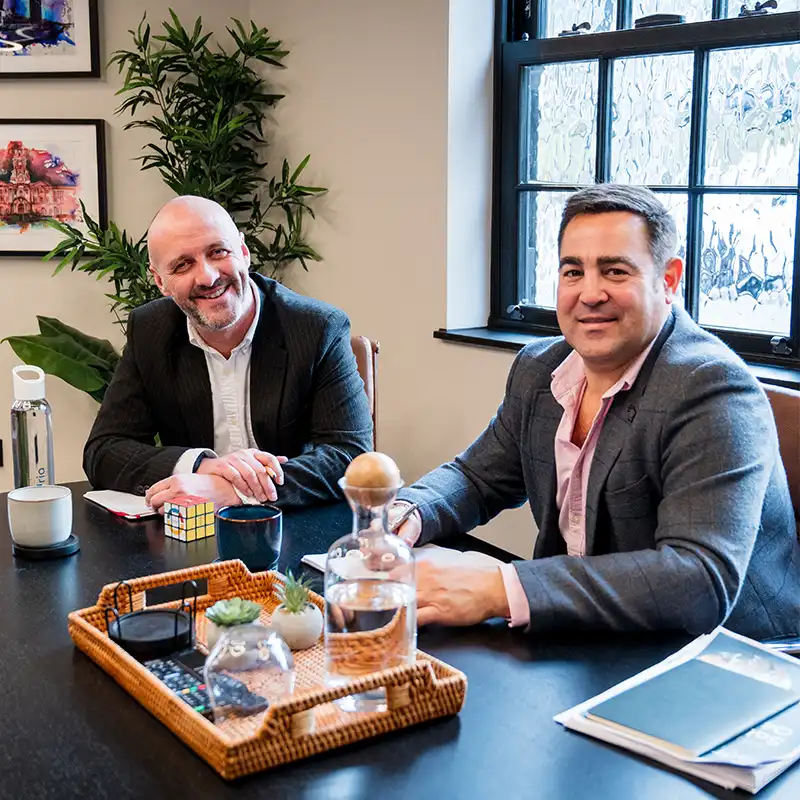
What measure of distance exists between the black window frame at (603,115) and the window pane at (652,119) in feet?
0.09

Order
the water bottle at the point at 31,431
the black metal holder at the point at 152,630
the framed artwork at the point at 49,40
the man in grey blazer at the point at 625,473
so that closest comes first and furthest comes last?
1. the black metal holder at the point at 152,630
2. the man in grey blazer at the point at 625,473
3. the water bottle at the point at 31,431
4. the framed artwork at the point at 49,40

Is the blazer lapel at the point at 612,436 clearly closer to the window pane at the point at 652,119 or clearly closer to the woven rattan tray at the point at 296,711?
the woven rattan tray at the point at 296,711

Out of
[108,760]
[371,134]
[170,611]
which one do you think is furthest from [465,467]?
[371,134]

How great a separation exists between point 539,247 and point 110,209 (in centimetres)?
163

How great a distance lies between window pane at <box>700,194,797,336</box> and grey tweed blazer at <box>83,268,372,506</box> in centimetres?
103

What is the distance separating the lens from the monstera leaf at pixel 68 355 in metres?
3.77

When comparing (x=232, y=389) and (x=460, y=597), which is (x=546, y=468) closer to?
(x=460, y=597)

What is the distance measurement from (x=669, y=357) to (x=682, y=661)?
54cm

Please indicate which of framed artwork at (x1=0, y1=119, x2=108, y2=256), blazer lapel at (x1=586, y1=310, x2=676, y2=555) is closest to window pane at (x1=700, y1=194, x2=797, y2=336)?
blazer lapel at (x1=586, y1=310, x2=676, y2=555)

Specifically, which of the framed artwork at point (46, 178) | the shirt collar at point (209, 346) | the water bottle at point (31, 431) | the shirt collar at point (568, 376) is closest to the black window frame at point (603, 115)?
the shirt collar at point (568, 376)

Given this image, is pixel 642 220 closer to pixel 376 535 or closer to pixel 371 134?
pixel 376 535

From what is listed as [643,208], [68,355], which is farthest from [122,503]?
[68,355]

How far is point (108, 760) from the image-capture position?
1.09 metres

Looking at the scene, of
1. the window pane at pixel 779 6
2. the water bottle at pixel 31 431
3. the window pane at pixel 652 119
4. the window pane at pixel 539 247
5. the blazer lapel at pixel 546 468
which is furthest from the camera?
the window pane at pixel 539 247
